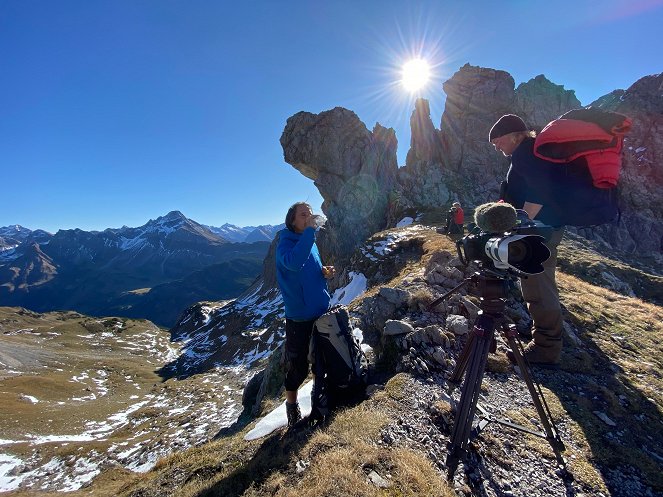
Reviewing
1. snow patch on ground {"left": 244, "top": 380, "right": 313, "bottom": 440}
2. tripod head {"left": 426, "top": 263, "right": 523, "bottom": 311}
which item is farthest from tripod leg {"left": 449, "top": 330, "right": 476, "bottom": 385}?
snow patch on ground {"left": 244, "top": 380, "right": 313, "bottom": 440}

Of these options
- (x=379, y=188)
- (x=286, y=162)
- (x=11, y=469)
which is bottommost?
(x=11, y=469)

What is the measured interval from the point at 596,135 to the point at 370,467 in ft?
19.9

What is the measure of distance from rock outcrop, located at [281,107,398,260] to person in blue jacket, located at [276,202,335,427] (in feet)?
268

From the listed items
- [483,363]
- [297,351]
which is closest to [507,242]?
[483,363]

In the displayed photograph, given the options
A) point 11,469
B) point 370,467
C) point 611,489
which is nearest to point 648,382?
point 611,489

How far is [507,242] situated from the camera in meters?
3.54

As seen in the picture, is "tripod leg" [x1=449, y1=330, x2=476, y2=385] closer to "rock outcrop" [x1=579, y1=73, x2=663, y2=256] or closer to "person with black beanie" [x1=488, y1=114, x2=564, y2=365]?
"person with black beanie" [x1=488, y1=114, x2=564, y2=365]

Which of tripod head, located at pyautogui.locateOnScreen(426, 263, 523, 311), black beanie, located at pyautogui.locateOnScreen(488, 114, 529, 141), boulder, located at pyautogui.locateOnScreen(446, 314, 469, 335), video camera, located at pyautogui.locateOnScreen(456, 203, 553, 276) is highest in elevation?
black beanie, located at pyautogui.locateOnScreen(488, 114, 529, 141)

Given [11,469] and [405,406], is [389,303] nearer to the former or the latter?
[405,406]

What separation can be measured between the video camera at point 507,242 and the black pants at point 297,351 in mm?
3444

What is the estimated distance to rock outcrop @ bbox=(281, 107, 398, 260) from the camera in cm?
9019

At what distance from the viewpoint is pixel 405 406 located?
5578 millimetres

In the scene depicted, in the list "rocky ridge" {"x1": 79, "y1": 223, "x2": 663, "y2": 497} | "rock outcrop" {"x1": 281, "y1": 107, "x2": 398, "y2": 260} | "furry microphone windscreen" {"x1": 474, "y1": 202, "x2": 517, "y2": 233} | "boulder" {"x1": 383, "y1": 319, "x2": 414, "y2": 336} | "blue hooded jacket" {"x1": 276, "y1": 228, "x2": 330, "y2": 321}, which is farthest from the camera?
"rock outcrop" {"x1": 281, "y1": 107, "x2": 398, "y2": 260}

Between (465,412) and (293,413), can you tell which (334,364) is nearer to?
(293,413)
